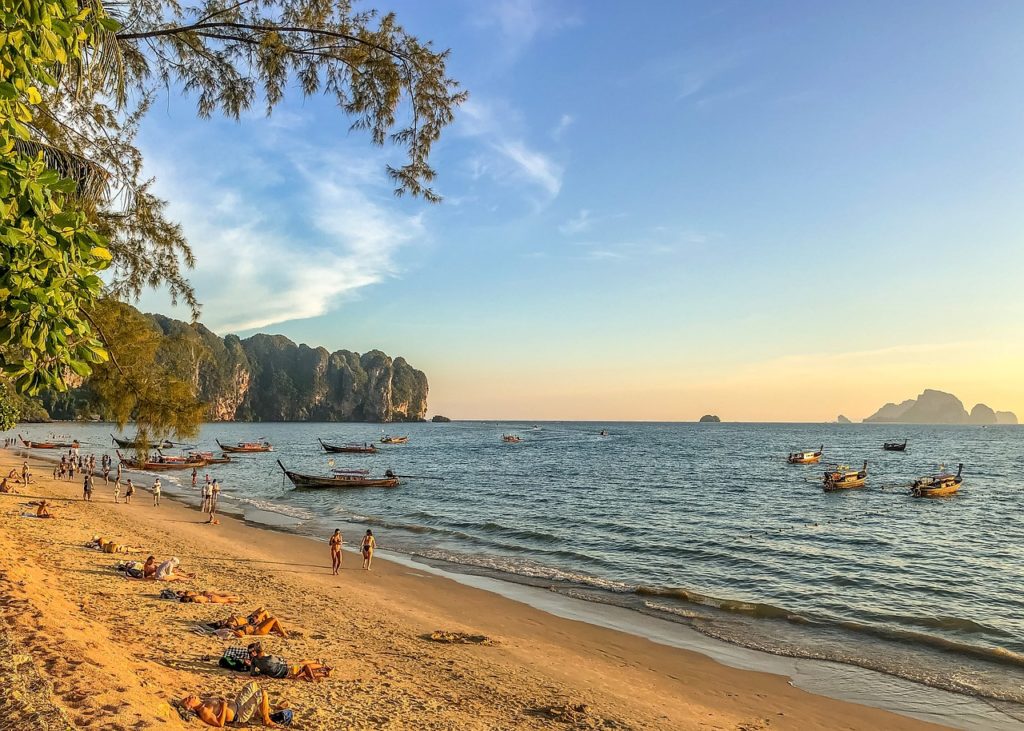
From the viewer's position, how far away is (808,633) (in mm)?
16172

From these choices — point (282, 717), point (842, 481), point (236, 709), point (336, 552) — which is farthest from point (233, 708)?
point (842, 481)

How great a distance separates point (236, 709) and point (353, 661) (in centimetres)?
386

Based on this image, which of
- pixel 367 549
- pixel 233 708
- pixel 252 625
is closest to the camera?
pixel 233 708

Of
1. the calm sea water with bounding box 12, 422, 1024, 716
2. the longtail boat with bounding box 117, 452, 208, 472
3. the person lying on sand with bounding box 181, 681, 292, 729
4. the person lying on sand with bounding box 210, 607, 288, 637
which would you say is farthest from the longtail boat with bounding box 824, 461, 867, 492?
the longtail boat with bounding box 117, 452, 208, 472

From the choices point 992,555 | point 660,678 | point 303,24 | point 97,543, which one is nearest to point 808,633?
point 660,678

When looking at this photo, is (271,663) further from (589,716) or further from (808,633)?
(808,633)

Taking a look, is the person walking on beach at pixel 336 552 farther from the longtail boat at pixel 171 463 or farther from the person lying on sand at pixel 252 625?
the longtail boat at pixel 171 463

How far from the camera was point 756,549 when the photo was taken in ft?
84.1

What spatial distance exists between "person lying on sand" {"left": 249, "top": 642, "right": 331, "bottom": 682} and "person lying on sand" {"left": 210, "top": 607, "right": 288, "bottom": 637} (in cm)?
184

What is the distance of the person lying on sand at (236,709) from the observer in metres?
7.01

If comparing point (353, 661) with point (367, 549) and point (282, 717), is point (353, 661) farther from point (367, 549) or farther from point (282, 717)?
point (367, 549)

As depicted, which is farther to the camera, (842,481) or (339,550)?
(842,481)

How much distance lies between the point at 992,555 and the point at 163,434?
3199 cm

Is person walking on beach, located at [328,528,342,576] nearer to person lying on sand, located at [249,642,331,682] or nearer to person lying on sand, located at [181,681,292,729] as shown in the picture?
person lying on sand, located at [249,642,331,682]
